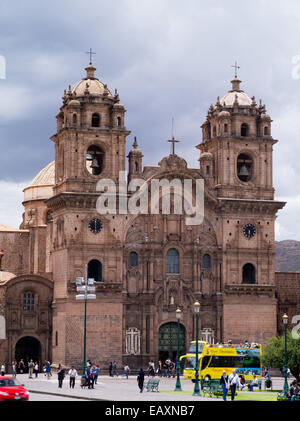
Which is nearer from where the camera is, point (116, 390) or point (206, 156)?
point (116, 390)

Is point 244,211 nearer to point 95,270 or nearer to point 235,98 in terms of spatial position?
point 235,98

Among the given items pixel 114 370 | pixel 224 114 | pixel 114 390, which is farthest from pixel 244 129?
pixel 114 390

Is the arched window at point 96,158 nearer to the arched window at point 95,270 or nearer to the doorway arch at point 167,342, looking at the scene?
the arched window at point 95,270

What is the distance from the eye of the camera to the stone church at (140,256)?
7175 centimetres

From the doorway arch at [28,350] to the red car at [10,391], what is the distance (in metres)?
32.3

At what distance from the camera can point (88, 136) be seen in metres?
73.8

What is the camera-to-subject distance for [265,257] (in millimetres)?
76062

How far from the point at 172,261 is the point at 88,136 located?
1191cm

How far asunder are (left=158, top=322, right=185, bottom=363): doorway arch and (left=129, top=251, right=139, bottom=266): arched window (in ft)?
17.6

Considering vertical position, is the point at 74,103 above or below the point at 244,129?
above

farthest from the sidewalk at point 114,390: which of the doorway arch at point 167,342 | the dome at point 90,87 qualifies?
the dome at point 90,87
